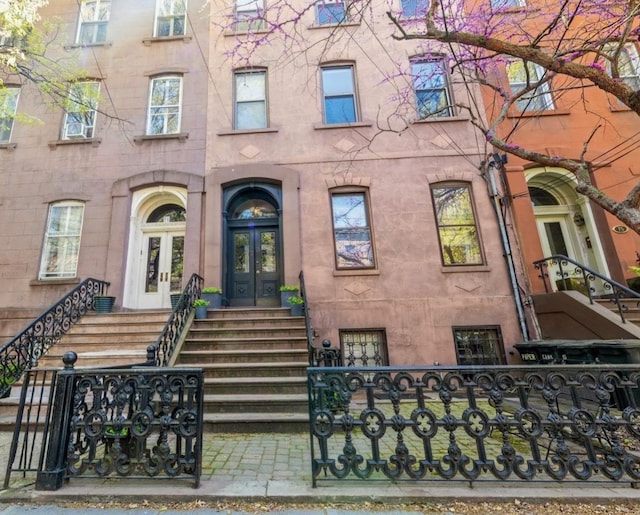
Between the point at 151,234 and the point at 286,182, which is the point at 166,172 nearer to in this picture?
the point at 151,234

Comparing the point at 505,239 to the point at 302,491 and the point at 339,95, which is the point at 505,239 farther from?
the point at 302,491

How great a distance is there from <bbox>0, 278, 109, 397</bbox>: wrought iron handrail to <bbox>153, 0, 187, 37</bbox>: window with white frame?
823 cm

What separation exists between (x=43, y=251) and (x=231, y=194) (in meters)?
5.21

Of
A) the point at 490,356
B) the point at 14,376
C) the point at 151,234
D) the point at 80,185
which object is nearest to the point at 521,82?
→ the point at 490,356

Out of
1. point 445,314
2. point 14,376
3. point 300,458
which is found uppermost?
point 445,314

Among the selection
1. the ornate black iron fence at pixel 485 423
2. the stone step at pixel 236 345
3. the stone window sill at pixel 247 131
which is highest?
the stone window sill at pixel 247 131

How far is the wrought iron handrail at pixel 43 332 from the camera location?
545 cm

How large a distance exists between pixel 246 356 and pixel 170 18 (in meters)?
11.2

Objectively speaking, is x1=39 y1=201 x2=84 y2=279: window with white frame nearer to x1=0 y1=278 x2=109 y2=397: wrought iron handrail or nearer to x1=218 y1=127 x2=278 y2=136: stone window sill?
x1=0 y1=278 x2=109 y2=397: wrought iron handrail

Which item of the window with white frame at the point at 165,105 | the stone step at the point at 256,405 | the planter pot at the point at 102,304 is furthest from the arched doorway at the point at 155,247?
the stone step at the point at 256,405

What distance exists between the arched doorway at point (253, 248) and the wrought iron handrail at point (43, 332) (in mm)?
3205

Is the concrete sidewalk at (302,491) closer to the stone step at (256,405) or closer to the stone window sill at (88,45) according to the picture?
the stone step at (256,405)

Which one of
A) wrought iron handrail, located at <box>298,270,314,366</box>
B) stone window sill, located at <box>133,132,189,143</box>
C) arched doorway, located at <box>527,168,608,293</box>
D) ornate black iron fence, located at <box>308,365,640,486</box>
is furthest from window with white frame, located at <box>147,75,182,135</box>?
arched doorway, located at <box>527,168,608,293</box>

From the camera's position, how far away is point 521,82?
9039mm
